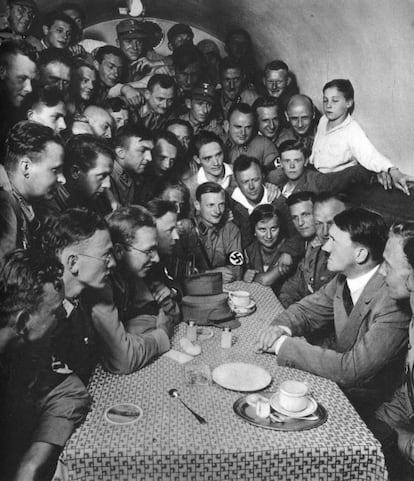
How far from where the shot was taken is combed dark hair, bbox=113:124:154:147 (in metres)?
2.65

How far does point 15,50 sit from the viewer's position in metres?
2.01

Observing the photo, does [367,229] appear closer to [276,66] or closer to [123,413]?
[276,66]

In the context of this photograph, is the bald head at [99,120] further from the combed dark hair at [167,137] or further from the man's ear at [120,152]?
the combed dark hair at [167,137]

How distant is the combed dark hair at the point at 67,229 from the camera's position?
194 cm

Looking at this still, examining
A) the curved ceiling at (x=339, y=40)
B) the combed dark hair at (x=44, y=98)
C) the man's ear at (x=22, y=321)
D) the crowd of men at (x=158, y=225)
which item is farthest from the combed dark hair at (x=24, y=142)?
the curved ceiling at (x=339, y=40)

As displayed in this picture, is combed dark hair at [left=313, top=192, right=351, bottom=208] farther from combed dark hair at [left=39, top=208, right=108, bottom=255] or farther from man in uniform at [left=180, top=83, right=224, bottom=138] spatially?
→ combed dark hair at [left=39, top=208, right=108, bottom=255]

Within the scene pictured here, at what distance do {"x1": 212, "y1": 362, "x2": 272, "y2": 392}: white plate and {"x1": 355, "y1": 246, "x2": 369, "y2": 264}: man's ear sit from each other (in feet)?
2.19

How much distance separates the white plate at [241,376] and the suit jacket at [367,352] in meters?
0.15

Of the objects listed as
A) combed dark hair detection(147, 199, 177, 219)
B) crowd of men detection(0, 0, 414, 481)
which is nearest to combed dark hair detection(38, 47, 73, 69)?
crowd of men detection(0, 0, 414, 481)

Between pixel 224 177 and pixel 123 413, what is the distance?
174 centimetres

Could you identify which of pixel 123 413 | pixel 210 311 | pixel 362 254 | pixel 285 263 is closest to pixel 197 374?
pixel 123 413

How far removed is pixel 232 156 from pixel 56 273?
1.58m

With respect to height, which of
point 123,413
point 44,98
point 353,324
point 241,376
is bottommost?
point 123,413

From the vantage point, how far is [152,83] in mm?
2688
